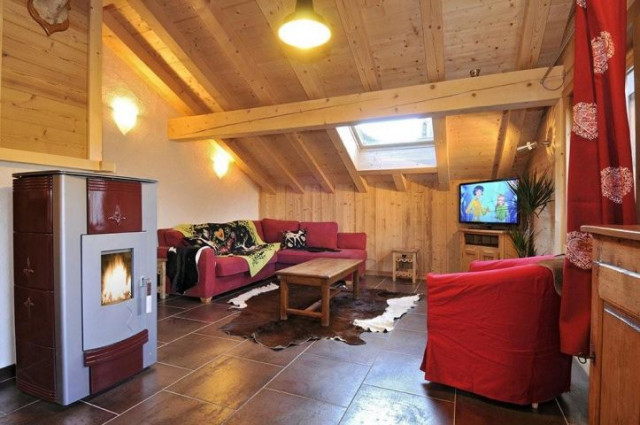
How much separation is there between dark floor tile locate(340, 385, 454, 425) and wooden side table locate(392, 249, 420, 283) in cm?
332

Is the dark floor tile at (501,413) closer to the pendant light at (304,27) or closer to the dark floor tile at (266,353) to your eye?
the dark floor tile at (266,353)

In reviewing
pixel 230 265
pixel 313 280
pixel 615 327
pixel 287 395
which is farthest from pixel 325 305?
pixel 615 327

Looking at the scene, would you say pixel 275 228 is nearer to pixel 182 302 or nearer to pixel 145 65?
pixel 182 302

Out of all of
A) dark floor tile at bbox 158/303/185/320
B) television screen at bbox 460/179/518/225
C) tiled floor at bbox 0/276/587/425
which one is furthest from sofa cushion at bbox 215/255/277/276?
television screen at bbox 460/179/518/225

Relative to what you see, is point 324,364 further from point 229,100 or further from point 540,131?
point 540,131

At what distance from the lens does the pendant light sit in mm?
2203

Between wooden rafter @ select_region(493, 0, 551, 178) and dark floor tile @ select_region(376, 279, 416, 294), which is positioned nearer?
wooden rafter @ select_region(493, 0, 551, 178)

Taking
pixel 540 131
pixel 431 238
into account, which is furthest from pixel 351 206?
pixel 540 131

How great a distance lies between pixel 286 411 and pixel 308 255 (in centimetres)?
334

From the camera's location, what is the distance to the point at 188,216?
5082 mm

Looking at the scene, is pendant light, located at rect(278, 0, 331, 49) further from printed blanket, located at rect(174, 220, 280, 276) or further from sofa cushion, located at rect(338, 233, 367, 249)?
sofa cushion, located at rect(338, 233, 367, 249)

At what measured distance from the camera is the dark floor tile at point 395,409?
1782mm

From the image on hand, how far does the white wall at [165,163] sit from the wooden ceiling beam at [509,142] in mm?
4292

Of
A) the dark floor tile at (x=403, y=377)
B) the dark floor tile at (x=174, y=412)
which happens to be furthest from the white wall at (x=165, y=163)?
the dark floor tile at (x=403, y=377)
